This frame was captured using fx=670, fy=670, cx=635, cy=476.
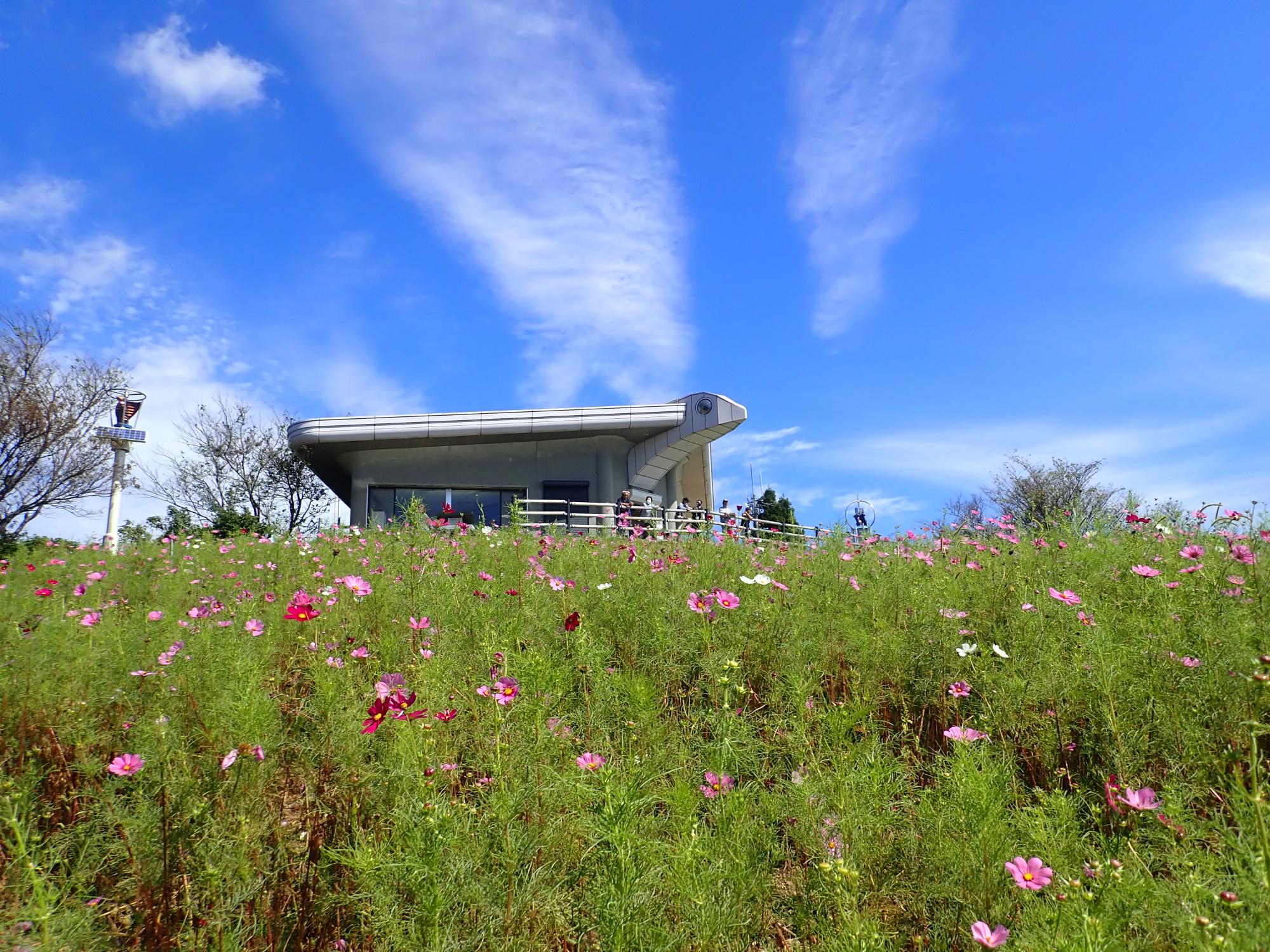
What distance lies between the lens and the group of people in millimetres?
7907

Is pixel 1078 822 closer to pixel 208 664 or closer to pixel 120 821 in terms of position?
pixel 120 821

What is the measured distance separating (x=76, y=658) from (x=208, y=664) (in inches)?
33.2

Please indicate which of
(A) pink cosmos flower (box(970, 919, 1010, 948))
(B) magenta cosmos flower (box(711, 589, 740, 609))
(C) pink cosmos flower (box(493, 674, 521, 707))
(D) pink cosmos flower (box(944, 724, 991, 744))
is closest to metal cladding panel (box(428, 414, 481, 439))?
(B) magenta cosmos flower (box(711, 589, 740, 609))

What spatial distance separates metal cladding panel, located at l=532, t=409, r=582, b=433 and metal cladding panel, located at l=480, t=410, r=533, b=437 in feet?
0.84

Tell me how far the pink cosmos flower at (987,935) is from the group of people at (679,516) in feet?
17.1

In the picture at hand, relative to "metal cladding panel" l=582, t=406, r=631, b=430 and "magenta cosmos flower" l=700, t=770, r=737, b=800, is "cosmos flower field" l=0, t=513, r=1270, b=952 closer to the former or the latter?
"magenta cosmos flower" l=700, t=770, r=737, b=800

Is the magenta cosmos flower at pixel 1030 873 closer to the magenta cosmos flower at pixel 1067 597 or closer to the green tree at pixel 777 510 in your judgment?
the magenta cosmos flower at pixel 1067 597

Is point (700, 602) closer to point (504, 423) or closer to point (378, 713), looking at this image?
point (378, 713)

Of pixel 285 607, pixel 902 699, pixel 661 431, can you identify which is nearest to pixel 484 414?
pixel 661 431

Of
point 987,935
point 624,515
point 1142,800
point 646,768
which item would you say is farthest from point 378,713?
point 624,515

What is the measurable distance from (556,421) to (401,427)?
5.06m

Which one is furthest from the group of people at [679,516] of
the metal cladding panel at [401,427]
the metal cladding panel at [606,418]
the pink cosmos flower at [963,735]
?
the metal cladding panel at [401,427]

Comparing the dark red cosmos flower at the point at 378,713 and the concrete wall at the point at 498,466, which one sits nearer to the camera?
the dark red cosmos flower at the point at 378,713

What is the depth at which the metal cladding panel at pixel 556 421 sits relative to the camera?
22.7m
